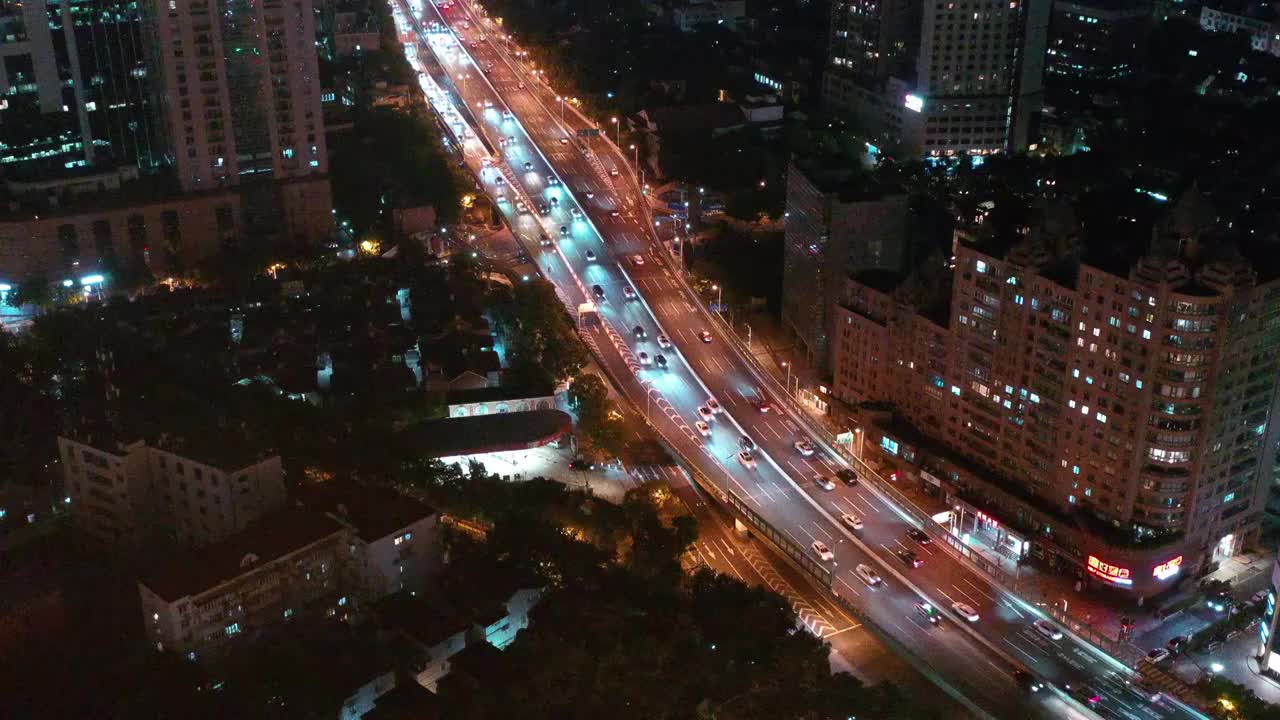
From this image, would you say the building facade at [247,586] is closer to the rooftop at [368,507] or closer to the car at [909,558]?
the rooftop at [368,507]

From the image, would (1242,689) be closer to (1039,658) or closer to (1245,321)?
(1039,658)

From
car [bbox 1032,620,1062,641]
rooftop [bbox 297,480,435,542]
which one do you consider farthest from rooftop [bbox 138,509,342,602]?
car [bbox 1032,620,1062,641]

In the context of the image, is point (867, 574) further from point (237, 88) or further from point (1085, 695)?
point (237, 88)

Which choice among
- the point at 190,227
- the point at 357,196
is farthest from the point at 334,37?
the point at 190,227

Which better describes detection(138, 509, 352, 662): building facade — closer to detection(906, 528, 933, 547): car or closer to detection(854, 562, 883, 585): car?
detection(854, 562, 883, 585): car

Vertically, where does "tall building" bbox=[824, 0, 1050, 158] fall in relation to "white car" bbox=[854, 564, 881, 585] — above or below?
above

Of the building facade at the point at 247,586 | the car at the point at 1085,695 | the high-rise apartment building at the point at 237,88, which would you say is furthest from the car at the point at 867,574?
the high-rise apartment building at the point at 237,88
